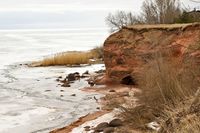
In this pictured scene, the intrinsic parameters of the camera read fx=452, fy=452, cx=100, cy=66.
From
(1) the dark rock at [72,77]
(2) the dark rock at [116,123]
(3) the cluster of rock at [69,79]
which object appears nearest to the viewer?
(2) the dark rock at [116,123]

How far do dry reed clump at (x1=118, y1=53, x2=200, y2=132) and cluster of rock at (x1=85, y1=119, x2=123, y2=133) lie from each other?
215 millimetres

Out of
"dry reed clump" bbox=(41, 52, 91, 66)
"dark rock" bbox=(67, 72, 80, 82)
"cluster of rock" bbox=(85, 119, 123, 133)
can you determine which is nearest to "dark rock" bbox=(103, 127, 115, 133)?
"cluster of rock" bbox=(85, 119, 123, 133)

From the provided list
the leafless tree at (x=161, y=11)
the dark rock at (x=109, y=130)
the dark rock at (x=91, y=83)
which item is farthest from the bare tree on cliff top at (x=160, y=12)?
the dark rock at (x=109, y=130)

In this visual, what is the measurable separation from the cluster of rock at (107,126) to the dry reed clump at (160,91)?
215mm

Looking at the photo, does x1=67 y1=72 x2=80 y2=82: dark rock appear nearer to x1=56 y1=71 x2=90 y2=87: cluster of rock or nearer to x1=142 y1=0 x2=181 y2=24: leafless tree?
x1=56 y1=71 x2=90 y2=87: cluster of rock

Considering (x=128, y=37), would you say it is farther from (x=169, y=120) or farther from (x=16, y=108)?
(x=169, y=120)

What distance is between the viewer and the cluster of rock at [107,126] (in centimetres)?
1117

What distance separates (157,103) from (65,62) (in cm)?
2582

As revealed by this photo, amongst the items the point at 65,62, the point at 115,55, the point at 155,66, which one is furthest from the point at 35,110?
the point at 65,62

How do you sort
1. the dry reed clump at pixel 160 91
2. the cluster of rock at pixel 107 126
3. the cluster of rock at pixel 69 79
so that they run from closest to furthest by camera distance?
the dry reed clump at pixel 160 91 < the cluster of rock at pixel 107 126 < the cluster of rock at pixel 69 79

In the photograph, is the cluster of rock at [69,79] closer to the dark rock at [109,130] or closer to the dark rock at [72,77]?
the dark rock at [72,77]

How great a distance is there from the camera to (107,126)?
11781mm

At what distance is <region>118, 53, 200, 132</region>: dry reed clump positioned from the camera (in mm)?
10234

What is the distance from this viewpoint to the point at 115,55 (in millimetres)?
23156
